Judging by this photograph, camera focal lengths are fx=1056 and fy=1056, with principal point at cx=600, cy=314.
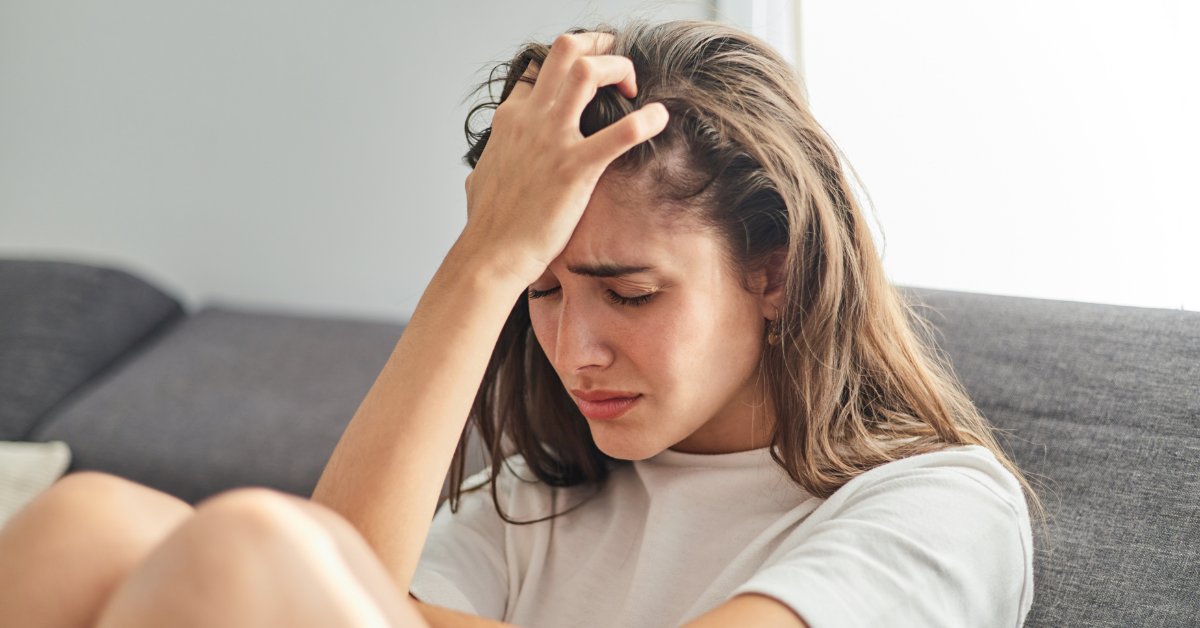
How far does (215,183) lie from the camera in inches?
105

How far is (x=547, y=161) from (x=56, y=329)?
165 cm

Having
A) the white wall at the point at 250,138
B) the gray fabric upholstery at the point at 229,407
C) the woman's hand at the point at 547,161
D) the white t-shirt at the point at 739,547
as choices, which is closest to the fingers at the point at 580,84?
the woman's hand at the point at 547,161

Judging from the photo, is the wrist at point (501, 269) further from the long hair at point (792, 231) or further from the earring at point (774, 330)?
the earring at point (774, 330)

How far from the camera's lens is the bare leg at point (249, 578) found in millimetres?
641

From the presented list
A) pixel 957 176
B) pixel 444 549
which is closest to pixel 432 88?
pixel 957 176

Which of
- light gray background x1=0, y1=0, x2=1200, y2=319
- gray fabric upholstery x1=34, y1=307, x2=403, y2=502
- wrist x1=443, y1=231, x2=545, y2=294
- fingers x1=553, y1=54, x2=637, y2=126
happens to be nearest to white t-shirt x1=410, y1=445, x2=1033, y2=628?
wrist x1=443, y1=231, x2=545, y2=294

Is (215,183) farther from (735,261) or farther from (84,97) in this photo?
(735,261)

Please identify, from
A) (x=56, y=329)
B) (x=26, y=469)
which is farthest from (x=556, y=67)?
(x=56, y=329)

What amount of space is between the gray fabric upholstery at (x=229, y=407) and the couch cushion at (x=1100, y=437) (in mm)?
1146

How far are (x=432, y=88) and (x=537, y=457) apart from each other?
1.30m

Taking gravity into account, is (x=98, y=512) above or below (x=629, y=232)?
below

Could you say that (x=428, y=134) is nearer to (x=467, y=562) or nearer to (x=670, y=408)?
(x=467, y=562)

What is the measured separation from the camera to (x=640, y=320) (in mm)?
1061

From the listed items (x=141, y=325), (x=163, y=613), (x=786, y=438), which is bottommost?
(x=141, y=325)
